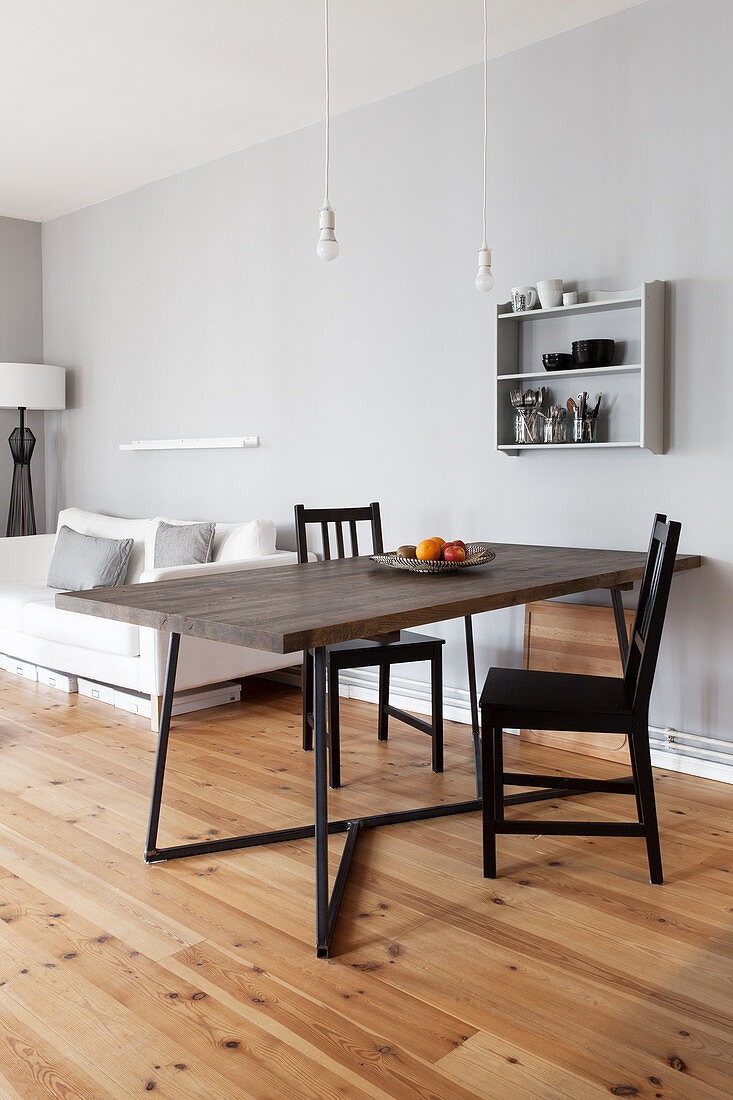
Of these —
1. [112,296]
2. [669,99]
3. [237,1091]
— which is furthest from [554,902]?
[112,296]

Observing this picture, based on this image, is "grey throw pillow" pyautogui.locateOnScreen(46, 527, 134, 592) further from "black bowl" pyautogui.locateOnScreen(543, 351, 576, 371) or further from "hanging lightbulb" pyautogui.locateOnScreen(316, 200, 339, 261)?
"hanging lightbulb" pyautogui.locateOnScreen(316, 200, 339, 261)

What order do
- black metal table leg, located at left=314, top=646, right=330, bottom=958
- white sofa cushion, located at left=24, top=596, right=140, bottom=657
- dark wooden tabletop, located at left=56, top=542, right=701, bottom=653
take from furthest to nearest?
white sofa cushion, located at left=24, top=596, right=140, bottom=657, black metal table leg, located at left=314, top=646, right=330, bottom=958, dark wooden tabletop, located at left=56, top=542, right=701, bottom=653

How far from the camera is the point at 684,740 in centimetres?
311

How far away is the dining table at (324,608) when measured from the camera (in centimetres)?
181

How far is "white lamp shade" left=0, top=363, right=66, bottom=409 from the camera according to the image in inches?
212

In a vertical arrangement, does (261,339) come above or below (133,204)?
below

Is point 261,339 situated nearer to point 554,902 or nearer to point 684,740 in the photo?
point 684,740

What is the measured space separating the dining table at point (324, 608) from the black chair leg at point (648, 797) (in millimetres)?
414

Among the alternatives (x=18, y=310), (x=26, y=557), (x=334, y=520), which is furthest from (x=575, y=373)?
(x=18, y=310)

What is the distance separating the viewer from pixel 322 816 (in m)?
1.91

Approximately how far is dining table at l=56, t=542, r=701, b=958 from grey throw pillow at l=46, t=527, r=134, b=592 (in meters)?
2.03

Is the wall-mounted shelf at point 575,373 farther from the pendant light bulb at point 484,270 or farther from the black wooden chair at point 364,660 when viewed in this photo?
the black wooden chair at point 364,660

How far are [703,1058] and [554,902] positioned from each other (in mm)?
596

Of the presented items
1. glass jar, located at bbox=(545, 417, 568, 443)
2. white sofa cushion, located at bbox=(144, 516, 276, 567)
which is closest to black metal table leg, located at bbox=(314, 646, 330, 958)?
glass jar, located at bbox=(545, 417, 568, 443)
